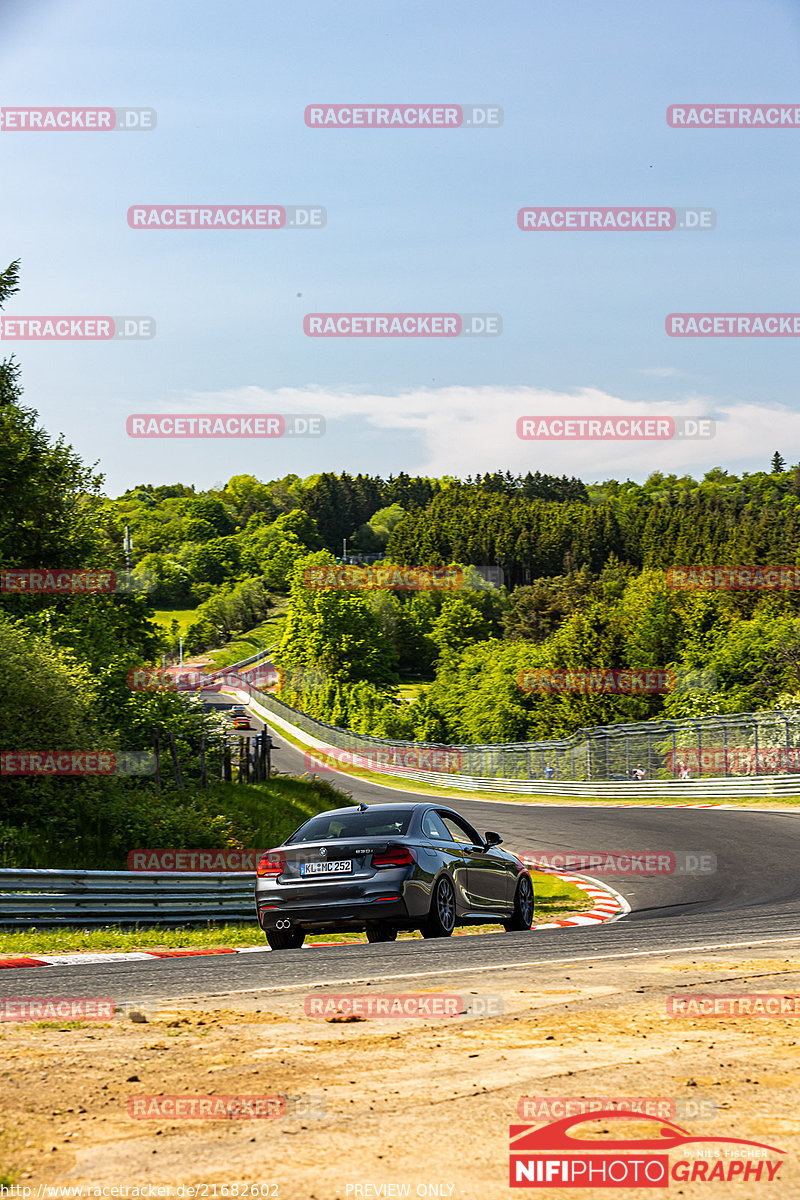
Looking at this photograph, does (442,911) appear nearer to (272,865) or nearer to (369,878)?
(369,878)

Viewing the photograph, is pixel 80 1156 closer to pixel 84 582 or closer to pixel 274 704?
pixel 84 582

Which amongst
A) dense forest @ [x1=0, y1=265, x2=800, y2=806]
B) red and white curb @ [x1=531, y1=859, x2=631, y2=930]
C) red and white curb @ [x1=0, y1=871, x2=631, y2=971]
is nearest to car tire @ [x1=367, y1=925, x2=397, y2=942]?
red and white curb @ [x1=0, y1=871, x2=631, y2=971]

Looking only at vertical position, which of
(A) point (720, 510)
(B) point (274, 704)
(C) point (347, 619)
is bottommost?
(B) point (274, 704)

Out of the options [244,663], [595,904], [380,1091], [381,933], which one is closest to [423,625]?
[244,663]

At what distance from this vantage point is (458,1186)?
3494 millimetres

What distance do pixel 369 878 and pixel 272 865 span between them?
3.49 ft

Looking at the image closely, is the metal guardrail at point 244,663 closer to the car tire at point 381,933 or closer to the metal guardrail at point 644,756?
the metal guardrail at point 644,756

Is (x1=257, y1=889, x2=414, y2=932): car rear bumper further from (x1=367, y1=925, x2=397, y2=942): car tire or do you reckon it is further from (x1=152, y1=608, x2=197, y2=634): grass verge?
(x1=152, y1=608, x2=197, y2=634): grass verge

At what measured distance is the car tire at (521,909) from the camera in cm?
1277

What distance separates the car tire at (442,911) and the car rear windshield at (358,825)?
0.69 meters

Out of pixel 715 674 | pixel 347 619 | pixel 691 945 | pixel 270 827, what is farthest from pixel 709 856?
pixel 347 619

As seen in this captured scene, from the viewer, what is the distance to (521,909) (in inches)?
507

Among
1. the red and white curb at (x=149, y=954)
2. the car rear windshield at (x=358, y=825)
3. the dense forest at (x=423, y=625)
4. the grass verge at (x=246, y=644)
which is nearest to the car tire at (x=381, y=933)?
the red and white curb at (x=149, y=954)

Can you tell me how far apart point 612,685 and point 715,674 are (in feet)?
36.3
